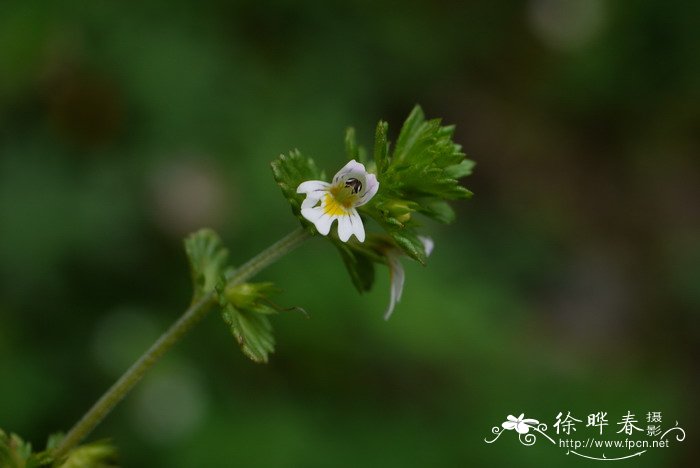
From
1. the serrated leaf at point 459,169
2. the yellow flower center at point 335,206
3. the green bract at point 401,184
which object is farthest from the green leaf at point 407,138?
the yellow flower center at point 335,206

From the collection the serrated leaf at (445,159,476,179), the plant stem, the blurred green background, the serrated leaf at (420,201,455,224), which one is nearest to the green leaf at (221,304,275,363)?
the plant stem

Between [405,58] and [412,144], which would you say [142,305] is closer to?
[405,58]

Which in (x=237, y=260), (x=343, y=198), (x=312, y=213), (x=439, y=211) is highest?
(x=237, y=260)

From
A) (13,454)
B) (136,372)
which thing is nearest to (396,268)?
(136,372)

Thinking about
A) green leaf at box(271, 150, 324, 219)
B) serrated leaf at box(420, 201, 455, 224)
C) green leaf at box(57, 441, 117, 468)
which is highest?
serrated leaf at box(420, 201, 455, 224)

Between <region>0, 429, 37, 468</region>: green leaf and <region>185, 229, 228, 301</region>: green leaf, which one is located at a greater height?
<region>185, 229, 228, 301</region>: green leaf

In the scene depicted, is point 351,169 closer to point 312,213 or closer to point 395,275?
point 312,213

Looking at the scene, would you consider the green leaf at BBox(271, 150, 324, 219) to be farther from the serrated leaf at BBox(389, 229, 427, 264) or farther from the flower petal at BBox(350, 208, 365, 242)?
the serrated leaf at BBox(389, 229, 427, 264)
